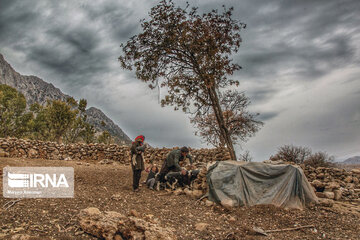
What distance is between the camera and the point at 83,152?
16703 millimetres

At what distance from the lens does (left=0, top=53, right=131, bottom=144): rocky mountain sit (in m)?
77.4

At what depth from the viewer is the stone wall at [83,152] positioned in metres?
14.8

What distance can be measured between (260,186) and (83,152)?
1396 centimetres

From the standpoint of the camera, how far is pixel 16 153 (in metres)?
14.8

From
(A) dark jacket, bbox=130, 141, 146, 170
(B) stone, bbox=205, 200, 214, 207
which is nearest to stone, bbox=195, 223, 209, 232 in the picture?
(B) stone, bbox=205, 200, 214, 207

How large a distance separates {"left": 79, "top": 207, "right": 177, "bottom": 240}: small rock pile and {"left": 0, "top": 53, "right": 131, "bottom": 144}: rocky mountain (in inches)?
2690

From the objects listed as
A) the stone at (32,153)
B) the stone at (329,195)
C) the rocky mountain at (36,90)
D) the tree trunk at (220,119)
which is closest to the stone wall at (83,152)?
the stone at (32,153)

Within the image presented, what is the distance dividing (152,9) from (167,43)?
1.67 metres

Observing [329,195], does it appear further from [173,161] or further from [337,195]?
[173,161]

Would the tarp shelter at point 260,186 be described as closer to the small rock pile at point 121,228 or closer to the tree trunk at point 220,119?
the small rock pile at point 121,228

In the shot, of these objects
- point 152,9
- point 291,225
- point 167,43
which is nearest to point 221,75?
point 167,43

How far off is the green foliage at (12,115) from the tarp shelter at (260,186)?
29.0m

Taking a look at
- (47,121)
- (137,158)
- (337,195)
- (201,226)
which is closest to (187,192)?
(137,158)

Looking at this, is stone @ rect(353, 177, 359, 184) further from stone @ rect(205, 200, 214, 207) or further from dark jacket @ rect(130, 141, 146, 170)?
dark jacket @ rect(130, 141, 146, 170)
